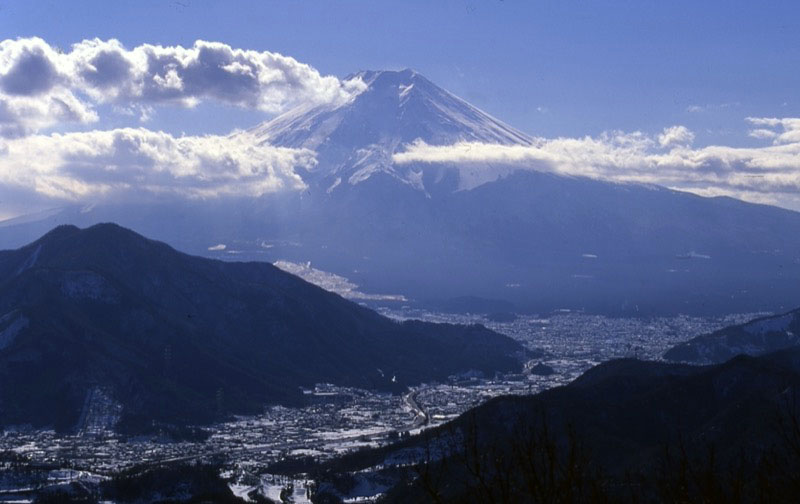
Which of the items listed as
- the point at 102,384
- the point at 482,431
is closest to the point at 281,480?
the point at 482,431

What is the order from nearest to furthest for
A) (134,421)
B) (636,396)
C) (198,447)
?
(636,396), (198,447), (134,421)

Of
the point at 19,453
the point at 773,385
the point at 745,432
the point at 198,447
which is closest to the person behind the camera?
the point at 745,432

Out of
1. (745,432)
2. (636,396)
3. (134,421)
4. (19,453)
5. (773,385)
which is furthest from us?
(134,421)

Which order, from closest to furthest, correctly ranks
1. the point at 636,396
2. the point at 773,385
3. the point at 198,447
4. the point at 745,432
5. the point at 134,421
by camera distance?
the point at 745,432 < the point at 773,385 < the point at 636,396 < the point at 198,447 < the point at 134,421

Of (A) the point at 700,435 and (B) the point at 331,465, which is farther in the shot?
(B) the point at 331,465

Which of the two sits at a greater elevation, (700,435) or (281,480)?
(700,435)

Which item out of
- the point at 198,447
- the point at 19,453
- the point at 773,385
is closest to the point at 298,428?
the point at 198,447

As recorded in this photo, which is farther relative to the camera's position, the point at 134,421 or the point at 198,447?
the point at 134,421

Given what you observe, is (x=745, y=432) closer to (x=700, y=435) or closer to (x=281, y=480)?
(x=700, y=435)

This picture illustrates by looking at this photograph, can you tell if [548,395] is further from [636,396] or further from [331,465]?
[331,465]
